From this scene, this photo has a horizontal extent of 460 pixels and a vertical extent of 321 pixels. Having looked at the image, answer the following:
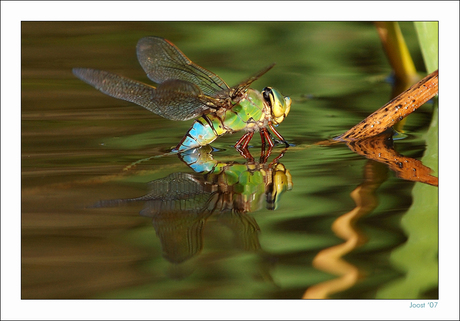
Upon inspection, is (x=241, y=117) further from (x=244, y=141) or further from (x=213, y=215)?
(x=213, y=215)

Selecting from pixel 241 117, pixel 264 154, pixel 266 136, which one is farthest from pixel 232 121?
pixel 264 154

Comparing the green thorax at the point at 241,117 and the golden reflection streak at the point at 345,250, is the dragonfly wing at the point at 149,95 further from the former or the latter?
the golden reflection streak at the point at 345,250


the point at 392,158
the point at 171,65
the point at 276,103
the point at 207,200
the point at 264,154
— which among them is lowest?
the point at 207,200

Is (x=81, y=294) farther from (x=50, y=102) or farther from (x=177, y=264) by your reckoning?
(x=50, y=102)

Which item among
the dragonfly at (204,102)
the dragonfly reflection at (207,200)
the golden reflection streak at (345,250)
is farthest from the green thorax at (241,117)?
the golden reflection streak at (345,250)

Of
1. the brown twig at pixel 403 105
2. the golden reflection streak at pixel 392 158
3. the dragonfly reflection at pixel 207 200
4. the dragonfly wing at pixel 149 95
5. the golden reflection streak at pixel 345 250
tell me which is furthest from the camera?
the dragonfly wing at pixel 149 95

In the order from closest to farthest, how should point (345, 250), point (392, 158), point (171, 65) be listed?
1. point (345, 250)
2. point (392, 158)
3. point (171, 65)

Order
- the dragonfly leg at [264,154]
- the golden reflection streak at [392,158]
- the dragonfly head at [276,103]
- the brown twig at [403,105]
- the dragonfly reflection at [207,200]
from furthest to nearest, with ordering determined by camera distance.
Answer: the dragonfly head at [276,103], the dragonfly leg at [264,154], the brown twig at [403,105], the golden reflection streak at [392,158], the dragonfly reflection at [207,200]
